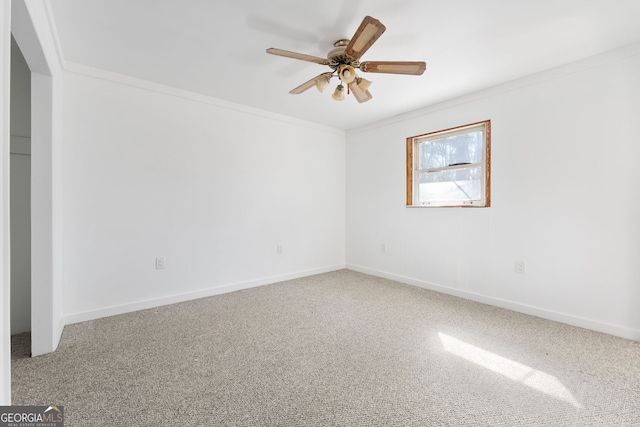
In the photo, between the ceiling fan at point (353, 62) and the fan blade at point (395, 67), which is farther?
the fan blade at point (395, 67)

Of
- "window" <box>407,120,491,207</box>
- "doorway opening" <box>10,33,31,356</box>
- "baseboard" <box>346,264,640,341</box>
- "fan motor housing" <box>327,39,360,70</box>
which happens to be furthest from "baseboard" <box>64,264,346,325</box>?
"fan motor housing" <box>327,39,360,70</box>

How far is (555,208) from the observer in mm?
2441

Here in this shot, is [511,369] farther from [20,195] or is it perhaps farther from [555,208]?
[20,195]

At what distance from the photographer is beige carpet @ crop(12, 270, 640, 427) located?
134 centimetres

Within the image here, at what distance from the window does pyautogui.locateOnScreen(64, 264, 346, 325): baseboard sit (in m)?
1.95

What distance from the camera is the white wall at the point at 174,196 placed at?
242cm

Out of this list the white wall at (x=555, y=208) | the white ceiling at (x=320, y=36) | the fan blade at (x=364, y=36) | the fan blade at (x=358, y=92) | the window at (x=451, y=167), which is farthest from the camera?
the window at (x=451, y=167)

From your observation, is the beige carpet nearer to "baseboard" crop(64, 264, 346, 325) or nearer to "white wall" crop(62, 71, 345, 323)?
"baseboard" crop(64, 264, 346, 325)

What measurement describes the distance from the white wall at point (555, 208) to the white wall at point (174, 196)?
1733mm

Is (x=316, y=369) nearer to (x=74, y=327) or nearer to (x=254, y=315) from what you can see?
(x=254, y=315)
